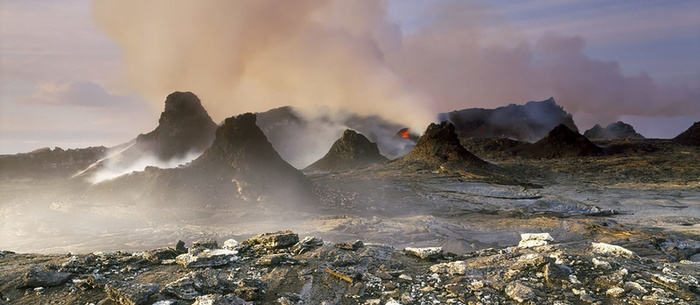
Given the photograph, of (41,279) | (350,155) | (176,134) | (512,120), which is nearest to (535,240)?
(41,279)

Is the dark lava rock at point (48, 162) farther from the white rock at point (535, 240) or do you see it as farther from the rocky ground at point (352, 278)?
the white rock at point (535, 240)

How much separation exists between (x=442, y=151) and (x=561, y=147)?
91.1 ft

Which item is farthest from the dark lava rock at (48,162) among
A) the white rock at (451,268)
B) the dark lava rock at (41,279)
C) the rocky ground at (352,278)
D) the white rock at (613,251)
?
the white rock at (613,251)

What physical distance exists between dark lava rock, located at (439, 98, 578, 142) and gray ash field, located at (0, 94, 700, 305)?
56.0 m

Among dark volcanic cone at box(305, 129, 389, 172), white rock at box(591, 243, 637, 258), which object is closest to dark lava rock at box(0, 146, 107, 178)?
dark volcanic cone at box(305, 129, 389, 172)

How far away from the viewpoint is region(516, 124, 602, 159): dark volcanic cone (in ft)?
203


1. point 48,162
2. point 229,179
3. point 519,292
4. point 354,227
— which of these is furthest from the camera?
point 48,162

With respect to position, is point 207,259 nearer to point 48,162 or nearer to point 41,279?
point 41,279

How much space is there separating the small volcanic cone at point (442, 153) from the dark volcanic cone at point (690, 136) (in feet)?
175

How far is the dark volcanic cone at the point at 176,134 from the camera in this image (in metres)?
53.3

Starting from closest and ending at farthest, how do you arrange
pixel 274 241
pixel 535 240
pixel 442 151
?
pixel 274 241 < pixel 535 240 < pixel 442 151

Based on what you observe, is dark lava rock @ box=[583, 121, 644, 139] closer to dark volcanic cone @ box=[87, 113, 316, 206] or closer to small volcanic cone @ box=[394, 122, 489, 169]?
small volcanic cone @ box=[394, 122, 489, 169]

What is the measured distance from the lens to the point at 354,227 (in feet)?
70.5

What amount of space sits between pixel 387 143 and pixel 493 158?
1483 inches
